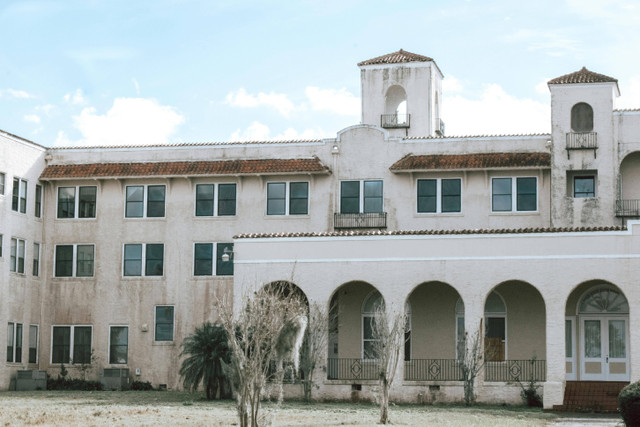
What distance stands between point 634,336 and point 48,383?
76.5 ft

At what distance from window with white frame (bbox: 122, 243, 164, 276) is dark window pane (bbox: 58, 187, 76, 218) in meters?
3.08

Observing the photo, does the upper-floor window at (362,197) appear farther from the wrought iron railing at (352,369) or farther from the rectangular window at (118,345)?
the rectangular window at (118,345)

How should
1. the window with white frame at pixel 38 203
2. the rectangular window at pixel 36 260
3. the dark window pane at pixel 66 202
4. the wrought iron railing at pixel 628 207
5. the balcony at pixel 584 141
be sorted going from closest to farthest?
the wrought iron railing at pixel 628 207, the balcony at pixel 584 141, the rectangular window at pixel 36 260, the window with white frame at pixel 38 203, the dark window pane at pixel 66 202

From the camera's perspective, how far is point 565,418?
33.5 m

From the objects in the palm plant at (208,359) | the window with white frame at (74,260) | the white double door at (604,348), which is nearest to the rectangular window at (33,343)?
the window with white frame at (74,260)

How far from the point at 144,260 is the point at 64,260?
140 inches

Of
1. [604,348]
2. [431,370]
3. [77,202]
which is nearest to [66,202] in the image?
[77,202]

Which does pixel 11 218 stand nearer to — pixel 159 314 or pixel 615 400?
pixel 159 314

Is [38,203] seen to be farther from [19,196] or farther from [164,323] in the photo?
[164,323]

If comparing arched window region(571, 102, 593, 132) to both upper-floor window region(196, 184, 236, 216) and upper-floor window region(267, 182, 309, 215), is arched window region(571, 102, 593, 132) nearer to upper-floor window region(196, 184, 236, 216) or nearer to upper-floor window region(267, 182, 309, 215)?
upper-floor window region(267, 182, 309, 215)

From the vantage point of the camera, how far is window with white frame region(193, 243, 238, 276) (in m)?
47.1

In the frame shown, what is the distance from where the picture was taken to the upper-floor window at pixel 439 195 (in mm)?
45688

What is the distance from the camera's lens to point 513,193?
45.2m

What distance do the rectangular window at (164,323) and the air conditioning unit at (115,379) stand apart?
6.41 ft
